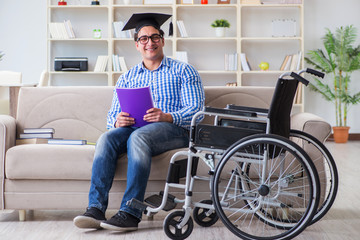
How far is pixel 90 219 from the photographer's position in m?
2.40

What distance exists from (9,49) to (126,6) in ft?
5.49

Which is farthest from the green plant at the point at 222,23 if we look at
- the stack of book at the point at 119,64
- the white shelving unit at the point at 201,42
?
the stack of book at the point at 119,64

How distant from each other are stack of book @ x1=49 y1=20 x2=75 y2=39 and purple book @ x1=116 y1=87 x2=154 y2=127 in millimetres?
4220

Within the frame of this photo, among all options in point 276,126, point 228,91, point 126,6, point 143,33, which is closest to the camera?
point 276,126

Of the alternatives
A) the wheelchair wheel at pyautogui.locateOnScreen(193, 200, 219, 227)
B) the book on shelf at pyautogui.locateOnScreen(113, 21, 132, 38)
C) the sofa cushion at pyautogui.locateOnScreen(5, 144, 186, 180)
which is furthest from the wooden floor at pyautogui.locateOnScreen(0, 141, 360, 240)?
the book on shelf at pyautogui.locateOnScreen(113, 21, 132, 38)

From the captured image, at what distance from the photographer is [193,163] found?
2436 mm

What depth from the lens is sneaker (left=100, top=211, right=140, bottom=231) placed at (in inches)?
93.4

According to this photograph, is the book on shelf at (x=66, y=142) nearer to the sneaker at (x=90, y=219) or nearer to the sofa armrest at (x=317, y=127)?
the sneaker at (x=90, y=219)

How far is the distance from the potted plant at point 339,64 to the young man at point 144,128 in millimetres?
4110

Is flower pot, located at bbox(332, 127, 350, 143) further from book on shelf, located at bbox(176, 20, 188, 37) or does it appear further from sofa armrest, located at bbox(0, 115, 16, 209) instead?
sofa armrest, located at bbox(0, 115, 16, 209)

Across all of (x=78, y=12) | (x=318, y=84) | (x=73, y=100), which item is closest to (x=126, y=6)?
(x=78, y=12)

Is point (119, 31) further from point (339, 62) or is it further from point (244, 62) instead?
point (339, 62)

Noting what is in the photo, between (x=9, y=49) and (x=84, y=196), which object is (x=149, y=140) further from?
(x=9, y=49)

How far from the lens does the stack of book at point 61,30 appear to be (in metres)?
6.59
